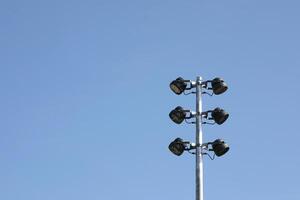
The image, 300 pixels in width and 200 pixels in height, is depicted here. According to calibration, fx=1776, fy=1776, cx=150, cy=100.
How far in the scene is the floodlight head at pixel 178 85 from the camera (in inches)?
1959

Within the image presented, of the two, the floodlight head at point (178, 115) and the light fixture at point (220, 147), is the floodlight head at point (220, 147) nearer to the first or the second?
the light fixture at point (220, 147)

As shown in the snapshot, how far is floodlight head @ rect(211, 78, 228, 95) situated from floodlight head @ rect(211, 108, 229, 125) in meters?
0.52

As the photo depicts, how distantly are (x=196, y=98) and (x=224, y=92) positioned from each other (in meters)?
0.81

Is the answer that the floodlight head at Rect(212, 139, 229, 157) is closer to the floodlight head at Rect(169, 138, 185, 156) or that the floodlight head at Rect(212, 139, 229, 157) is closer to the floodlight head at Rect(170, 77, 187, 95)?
the floodlight head at Rect(169, 138, 185, 156)

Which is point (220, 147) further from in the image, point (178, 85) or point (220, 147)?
point (178, 85)

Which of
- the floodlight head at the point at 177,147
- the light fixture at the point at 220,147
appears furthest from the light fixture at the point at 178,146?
the light fixture at the point at 220,147

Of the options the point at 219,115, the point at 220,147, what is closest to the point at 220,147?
the point at 220,147

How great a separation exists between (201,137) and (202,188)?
1507 millimetres

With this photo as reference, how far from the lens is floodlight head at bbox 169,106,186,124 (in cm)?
4969

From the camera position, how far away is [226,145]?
4925 centimetres

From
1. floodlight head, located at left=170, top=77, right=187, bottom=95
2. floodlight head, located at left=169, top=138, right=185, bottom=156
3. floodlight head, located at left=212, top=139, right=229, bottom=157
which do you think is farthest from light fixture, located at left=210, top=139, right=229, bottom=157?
floodlight head, located at left=170, top=77, right=187, bottom=95

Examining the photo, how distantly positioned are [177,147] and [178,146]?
5 centimetres

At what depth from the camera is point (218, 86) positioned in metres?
49.6

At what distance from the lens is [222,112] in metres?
49.4
